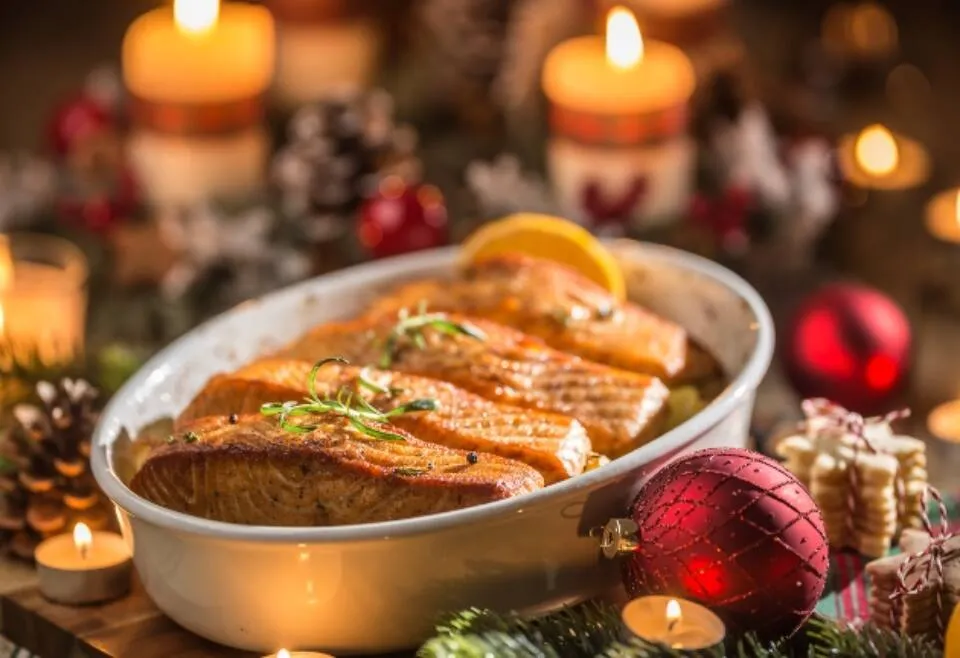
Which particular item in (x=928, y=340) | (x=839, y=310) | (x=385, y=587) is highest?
(x=385, y=587)

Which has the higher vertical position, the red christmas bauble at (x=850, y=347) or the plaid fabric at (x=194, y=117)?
the plaid fabric at (x=194, y=117)

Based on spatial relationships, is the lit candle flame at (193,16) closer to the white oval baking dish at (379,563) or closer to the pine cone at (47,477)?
the pine cone at (47,477)

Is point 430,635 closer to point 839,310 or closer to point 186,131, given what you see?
point 839,310

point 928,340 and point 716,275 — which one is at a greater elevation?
point 716,275

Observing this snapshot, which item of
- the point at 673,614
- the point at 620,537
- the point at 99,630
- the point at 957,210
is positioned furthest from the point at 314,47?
the point at 673,614

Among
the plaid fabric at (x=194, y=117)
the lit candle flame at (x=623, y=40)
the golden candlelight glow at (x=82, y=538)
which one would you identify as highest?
the lit candle flame at (x=623, y=40)

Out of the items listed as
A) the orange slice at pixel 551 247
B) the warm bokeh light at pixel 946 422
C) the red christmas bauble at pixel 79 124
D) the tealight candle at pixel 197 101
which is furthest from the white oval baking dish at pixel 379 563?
the red christmas bauble at pixel 79 124

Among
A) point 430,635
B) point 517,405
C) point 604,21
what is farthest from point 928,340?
point 430,635
